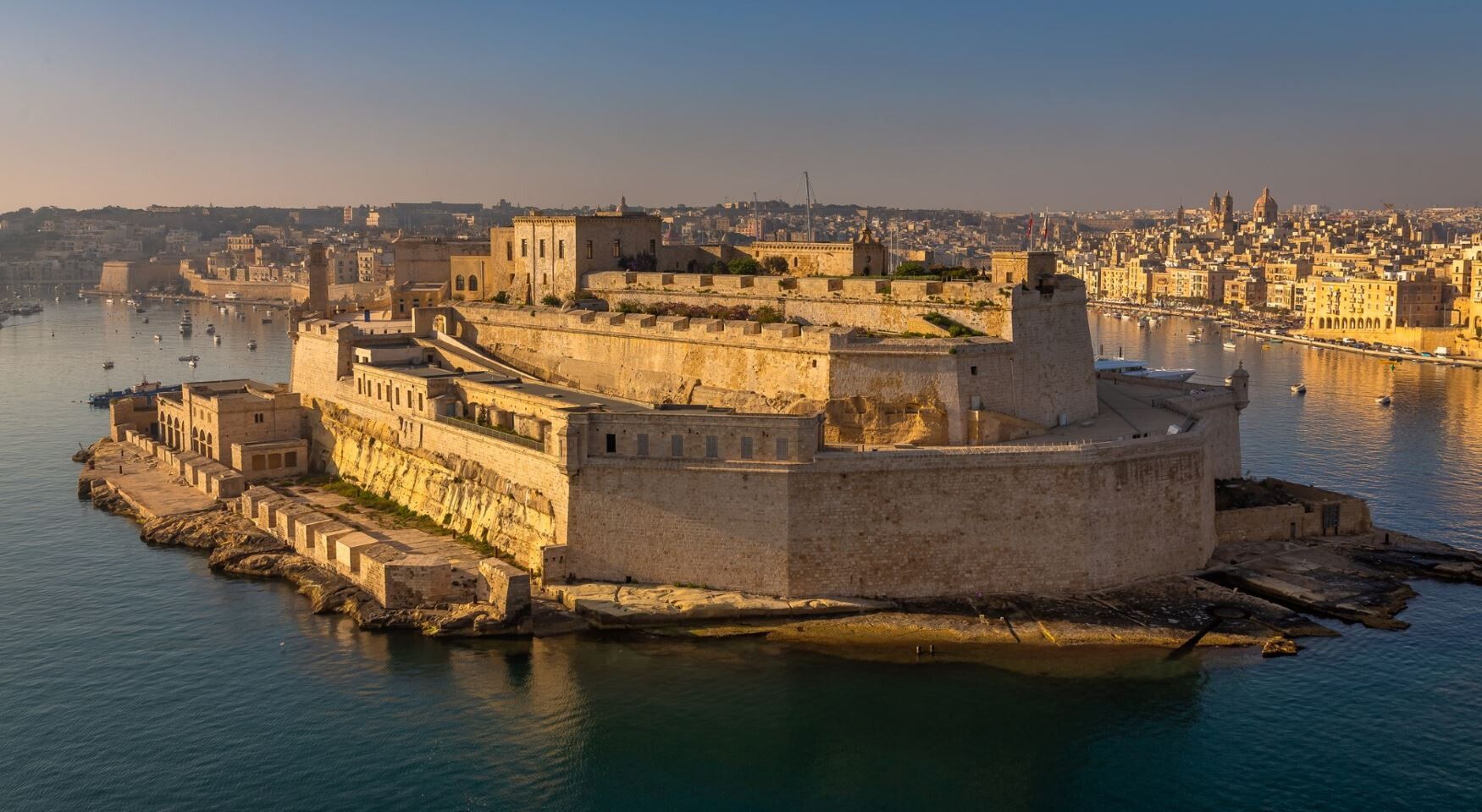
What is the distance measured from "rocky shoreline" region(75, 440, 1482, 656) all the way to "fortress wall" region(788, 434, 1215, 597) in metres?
0.37

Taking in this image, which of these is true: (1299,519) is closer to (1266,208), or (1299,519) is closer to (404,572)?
(404,572)

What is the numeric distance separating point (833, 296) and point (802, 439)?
6.51 m

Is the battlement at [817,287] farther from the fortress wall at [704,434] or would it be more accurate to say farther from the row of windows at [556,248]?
the fortress wall at [704,434]

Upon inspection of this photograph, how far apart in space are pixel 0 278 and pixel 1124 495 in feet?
451

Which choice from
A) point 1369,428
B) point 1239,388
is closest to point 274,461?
point 1239,388

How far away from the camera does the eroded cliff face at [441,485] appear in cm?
2445

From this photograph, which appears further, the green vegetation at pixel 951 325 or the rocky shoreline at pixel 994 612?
the green vegetation at pixel 951 325

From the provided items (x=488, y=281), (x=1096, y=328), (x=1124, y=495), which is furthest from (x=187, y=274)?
(x=1124, y=495)

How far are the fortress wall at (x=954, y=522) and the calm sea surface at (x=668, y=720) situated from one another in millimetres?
2109

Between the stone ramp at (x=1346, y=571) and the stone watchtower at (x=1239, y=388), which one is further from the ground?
the stone watchtower at (x=1239, y=388)

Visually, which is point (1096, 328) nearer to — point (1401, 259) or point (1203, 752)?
point (1401, 259)

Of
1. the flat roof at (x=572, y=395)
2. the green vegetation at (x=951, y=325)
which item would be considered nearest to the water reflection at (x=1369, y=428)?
the green vegetation at (x=951, y=325)

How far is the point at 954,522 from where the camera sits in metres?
22.4

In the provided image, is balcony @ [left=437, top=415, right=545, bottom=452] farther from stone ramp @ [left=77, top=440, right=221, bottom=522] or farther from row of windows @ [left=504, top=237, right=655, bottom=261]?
stone ramp @ [left=77, top=440, right=221, bottom=522]
